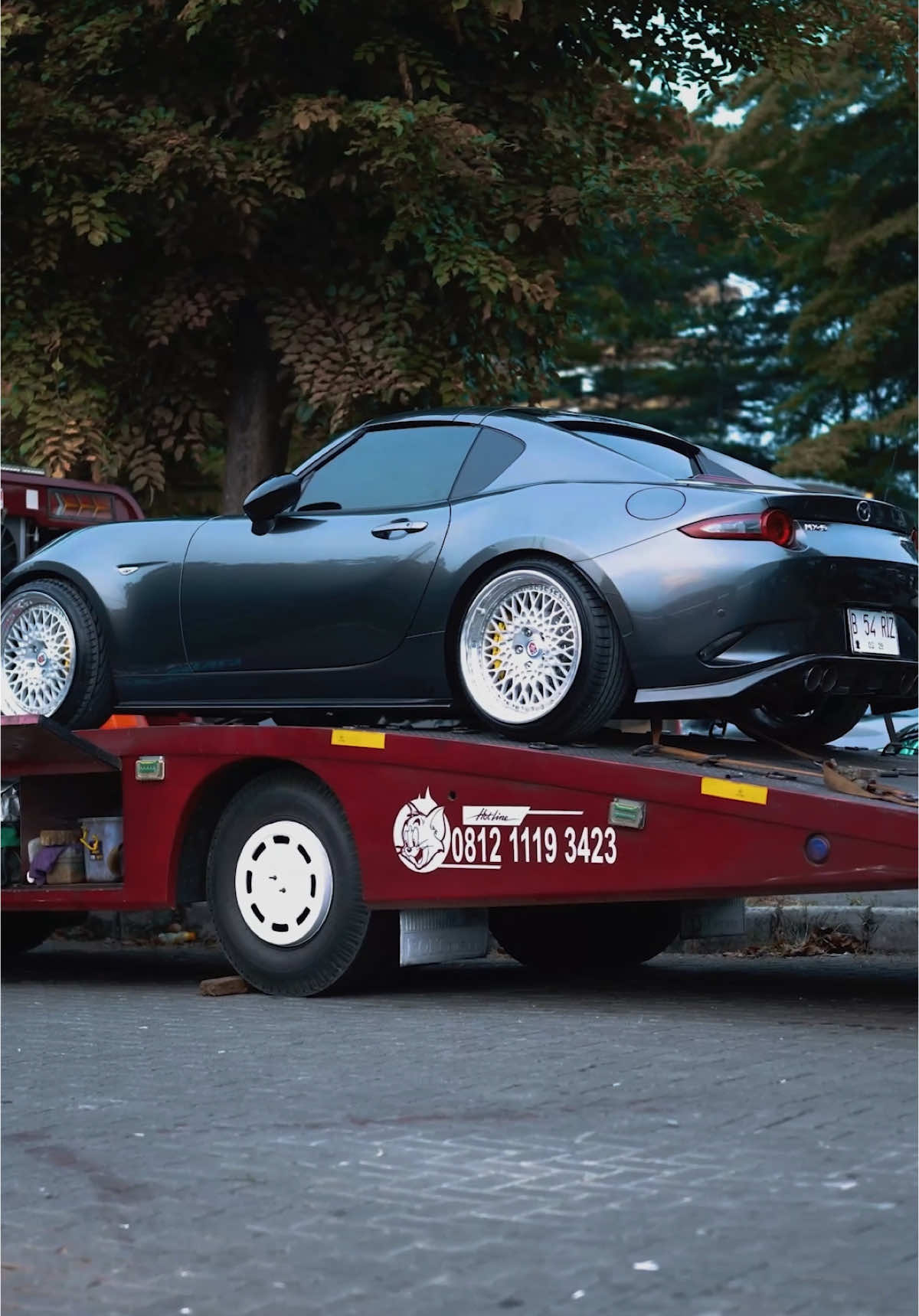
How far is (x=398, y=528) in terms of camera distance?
8.07m

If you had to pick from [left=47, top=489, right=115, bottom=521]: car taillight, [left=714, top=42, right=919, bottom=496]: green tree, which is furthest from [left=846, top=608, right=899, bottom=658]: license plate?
[left=714, top=42, right=919, bottom=496]: green tree

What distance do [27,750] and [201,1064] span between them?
277 centimetres

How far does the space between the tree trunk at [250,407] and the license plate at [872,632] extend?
7366mm

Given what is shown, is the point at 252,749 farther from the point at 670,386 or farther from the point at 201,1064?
the point at 670,386

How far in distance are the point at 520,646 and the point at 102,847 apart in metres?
2.49

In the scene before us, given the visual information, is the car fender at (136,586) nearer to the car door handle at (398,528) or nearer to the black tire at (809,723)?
the car door handle at (398,528)

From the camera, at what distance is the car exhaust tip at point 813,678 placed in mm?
7387

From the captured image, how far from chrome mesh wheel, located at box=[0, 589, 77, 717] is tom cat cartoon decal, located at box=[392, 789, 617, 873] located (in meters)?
1.95

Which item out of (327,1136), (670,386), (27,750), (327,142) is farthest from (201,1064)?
(670,386)

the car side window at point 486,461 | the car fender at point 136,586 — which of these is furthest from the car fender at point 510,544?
the car fender at point 136,586

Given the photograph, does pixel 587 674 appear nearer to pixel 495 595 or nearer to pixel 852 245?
pixel 495 595

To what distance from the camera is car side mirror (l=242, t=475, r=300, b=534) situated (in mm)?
8391

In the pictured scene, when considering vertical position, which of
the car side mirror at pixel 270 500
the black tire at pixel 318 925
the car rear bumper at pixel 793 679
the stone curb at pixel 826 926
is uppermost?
the car side mirror at pixel 270 500

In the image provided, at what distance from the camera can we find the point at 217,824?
8.60 m
